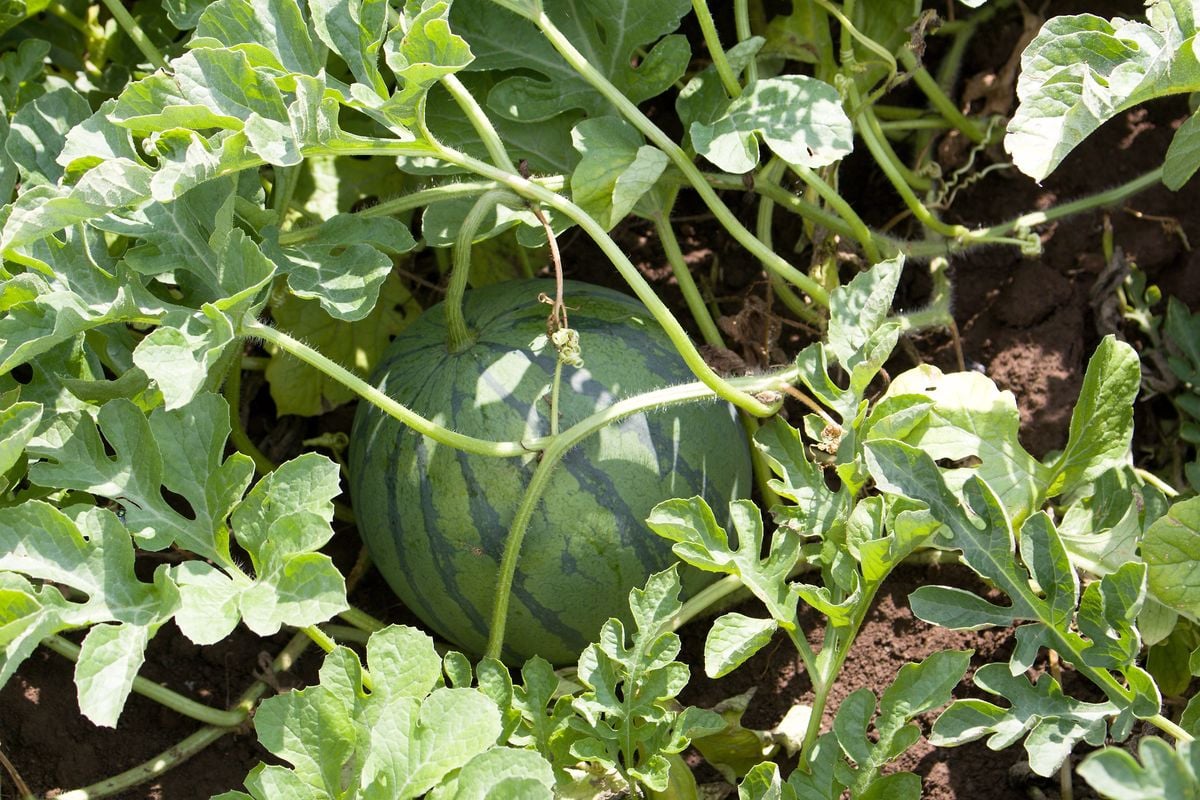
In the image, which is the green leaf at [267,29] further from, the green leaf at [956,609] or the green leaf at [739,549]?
the green leaf at [956,609]

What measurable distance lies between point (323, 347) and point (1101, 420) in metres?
1.47

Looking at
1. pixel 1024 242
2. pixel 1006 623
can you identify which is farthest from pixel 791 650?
pixel 1024 242

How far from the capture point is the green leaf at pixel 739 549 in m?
1.75

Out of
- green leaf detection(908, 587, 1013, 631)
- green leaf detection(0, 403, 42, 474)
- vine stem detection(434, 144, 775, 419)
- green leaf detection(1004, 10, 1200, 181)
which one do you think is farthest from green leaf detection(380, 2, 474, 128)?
green leaf detection(908, 587, 1013, 631)

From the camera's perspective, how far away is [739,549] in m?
1.80

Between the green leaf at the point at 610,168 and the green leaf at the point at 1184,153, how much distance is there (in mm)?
747

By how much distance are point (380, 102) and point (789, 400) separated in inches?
46.0

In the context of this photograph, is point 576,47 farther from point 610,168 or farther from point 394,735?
point 394,735

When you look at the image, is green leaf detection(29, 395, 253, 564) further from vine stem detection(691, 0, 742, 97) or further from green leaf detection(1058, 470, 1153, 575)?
green leaf detection(1058, 470, 1153, 575)

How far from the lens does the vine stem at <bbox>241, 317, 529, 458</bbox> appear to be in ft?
5.98

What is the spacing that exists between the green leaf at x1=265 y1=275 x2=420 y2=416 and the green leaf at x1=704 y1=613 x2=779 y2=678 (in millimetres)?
1103

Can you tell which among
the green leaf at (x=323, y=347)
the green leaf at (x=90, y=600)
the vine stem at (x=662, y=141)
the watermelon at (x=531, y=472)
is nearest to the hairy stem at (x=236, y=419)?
the green leaf at (x=323, y=347)

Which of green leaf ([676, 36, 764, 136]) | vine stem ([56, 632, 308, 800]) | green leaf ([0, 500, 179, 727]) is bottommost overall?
vine stem ([56, 632, 308, 800])

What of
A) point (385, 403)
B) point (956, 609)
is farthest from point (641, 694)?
point (385, 403)
